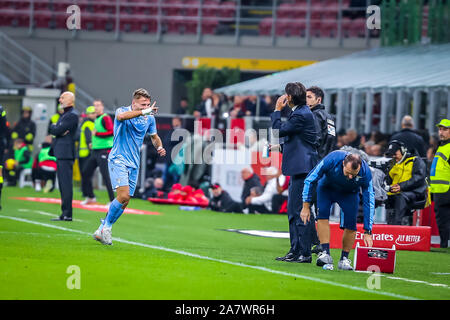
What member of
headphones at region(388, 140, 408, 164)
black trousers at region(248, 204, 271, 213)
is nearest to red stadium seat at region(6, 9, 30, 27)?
black trousers at region(248, 204, 271, 213)

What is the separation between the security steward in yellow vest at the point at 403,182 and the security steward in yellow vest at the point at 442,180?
26 centimetres

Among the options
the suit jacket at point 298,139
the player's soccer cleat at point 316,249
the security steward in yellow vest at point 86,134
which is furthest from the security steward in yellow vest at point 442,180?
the security steward in yellow vest at point 86,134

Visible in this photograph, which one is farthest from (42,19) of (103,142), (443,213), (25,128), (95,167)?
(443,213)

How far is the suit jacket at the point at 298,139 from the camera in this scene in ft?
36.8

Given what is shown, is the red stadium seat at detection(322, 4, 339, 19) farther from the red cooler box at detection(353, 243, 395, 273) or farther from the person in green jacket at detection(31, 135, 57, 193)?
the red cooler box at detection(353, 243, 395, 273)

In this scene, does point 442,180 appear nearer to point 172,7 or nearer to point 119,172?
point 119,172

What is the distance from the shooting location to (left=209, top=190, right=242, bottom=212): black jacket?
71.6 feet

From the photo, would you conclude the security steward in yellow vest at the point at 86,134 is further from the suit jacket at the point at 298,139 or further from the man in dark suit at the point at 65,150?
the suit jacket at the point at 298,139

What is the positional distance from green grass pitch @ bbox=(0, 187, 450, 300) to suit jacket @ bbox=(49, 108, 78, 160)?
1109mm

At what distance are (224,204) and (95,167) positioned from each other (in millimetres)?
3794
